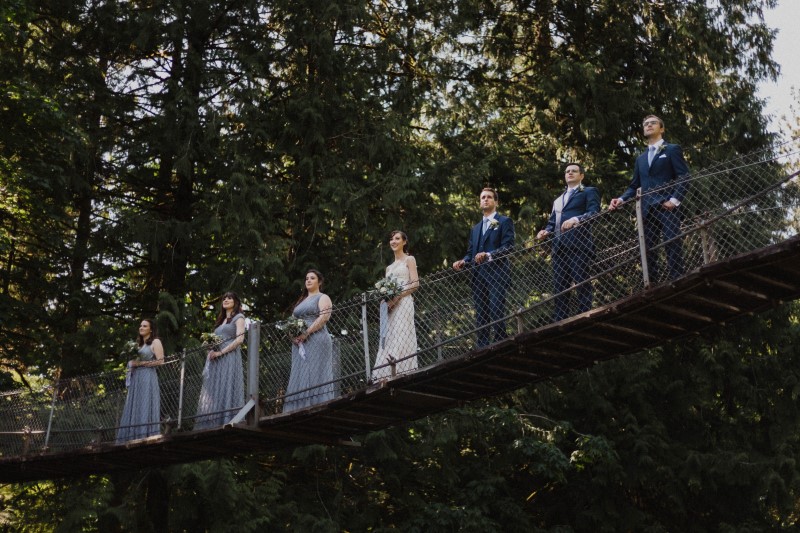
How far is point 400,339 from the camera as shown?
757 centimetres

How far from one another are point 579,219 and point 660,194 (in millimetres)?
532

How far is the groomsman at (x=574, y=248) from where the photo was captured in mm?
6668

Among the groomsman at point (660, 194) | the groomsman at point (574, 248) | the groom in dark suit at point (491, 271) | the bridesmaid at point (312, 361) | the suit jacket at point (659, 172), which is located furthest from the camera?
the bridesmaid at point (312, 361)

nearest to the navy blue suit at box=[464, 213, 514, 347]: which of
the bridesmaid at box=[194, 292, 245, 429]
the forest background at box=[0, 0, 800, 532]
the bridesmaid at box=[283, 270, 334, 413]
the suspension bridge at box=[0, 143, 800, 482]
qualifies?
the suspension bridge at box=[0, 143, 800, 482]

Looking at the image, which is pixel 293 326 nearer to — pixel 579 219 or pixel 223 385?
pixel 223 385

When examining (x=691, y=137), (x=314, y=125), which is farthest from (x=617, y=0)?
(x=314, y=125)

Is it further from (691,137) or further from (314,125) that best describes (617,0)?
(314,125)

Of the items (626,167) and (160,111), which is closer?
(160,111)

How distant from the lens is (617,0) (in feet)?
48.2

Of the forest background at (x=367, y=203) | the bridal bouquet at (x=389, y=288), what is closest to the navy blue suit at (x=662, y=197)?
the bridal bouquet at (x=389, y=288)

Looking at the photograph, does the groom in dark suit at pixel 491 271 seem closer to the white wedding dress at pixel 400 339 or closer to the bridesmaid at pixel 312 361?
the white wedding dress at pixel 400 339

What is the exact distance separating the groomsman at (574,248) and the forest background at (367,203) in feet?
17.0

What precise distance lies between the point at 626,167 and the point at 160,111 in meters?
6.35

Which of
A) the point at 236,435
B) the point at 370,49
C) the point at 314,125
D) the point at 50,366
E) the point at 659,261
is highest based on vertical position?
the point at 370,49
